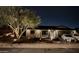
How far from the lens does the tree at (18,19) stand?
2.94m

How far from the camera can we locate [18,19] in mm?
2955

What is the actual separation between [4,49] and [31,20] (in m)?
0.53

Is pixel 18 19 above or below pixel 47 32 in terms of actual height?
above

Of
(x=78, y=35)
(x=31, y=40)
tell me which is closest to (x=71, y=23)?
(x=78, y=35)

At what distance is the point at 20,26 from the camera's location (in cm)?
295

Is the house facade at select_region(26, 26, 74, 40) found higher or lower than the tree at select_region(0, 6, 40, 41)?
lower

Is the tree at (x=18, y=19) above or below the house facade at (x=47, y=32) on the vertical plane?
above

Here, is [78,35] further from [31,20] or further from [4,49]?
[4,49]

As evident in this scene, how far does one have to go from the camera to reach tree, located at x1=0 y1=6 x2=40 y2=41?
9.66ft

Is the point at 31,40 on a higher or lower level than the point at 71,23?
lower
